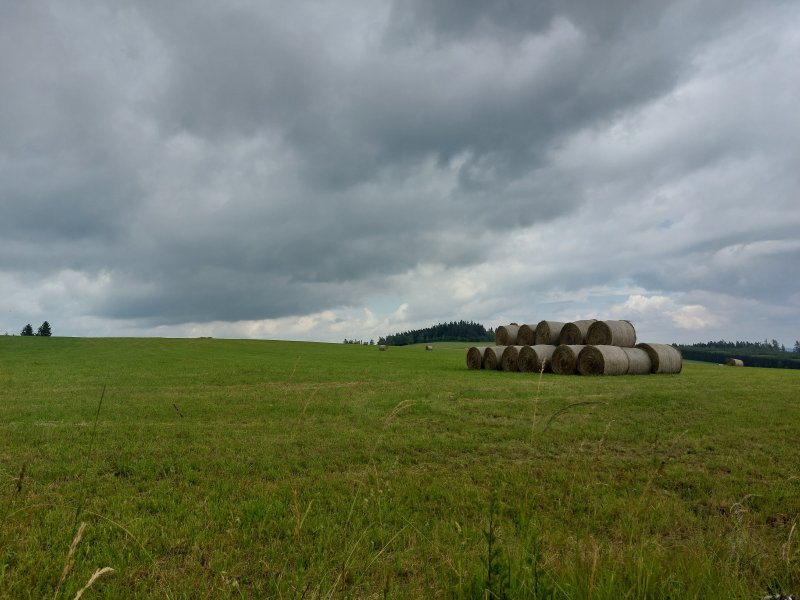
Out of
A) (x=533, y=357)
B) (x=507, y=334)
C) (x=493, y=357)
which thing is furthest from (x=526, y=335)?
(x=533, y=357)

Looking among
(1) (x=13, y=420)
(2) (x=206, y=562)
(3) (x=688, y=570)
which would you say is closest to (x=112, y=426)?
(1) (x=13, y=420)

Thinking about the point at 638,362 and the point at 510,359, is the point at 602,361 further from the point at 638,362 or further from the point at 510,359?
the point at 510,359

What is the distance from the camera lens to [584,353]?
89.3 ft

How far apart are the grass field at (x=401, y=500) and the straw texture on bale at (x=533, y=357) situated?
14.4 metres

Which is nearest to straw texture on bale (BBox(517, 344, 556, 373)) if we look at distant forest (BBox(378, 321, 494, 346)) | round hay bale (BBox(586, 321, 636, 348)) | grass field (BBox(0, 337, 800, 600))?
round hay bale (BBox(586, 321, 636, 348))

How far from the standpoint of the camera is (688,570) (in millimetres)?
3941

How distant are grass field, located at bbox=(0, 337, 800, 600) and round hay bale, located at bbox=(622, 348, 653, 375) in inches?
536

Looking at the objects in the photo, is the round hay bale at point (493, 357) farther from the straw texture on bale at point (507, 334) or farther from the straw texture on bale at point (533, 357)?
the straw texture on bale at point (507, 334)

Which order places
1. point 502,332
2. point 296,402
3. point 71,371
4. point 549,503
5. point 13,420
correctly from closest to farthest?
1. point 549,503
2. point 13,420
3. point 296,402
4. point 71,371
5. point 502,332

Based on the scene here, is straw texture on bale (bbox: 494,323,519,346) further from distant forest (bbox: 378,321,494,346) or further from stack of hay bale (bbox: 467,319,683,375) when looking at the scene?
distant forest (bbox: 378,321,494,346)

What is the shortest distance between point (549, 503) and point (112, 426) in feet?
32.3

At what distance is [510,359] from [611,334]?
6.18m

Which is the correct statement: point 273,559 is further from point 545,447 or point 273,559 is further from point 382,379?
point 382,379

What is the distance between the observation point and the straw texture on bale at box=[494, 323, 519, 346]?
113ft
